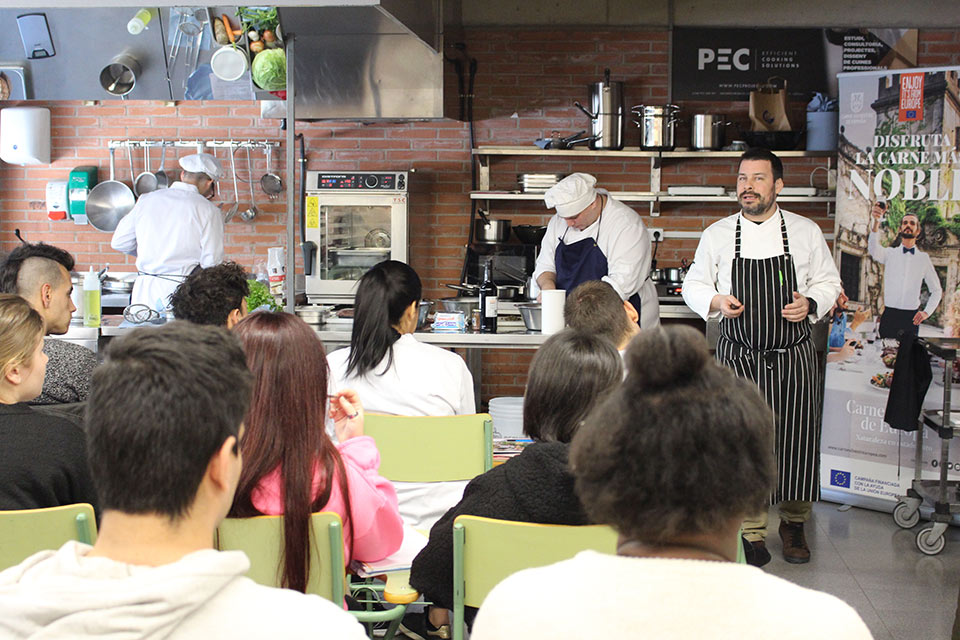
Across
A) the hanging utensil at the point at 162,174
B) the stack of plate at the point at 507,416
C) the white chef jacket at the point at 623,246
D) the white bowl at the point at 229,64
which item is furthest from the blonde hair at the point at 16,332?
the hanging utensil at the point at 162,174

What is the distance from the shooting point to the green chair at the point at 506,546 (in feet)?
6.02

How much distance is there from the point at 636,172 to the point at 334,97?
207cm

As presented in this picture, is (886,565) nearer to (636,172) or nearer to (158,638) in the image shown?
(636,172)

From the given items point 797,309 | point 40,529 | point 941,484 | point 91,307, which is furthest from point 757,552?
point 91,307

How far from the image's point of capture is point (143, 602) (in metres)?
0.96

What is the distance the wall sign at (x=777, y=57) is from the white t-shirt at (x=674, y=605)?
19.5 ft

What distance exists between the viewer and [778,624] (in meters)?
1.00

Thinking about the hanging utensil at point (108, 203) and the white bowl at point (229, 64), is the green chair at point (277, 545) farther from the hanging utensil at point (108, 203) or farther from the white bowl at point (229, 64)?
the hanging utensil at point (108, 203)

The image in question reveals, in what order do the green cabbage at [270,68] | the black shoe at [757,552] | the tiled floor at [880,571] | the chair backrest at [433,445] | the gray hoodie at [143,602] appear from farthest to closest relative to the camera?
1. the green cabbage at [270,68]
2. the black shoe at [757,552]
3. the tiled floor at [880,571]
4. the chair backrest at [433,445]
5. the gray hoodie at [143,602]

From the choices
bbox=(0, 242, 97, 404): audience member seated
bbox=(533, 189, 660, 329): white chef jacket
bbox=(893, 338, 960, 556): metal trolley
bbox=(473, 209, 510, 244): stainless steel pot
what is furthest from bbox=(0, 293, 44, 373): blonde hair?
bbox=(473, 209, 510, 244): stainless steel pot

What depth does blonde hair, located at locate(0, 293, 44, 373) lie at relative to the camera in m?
2.30

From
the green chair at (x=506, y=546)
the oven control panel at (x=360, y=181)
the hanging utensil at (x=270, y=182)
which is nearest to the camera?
the green chair at (x=506, y=546)

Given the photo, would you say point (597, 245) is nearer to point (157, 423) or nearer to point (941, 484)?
point (941, 484)

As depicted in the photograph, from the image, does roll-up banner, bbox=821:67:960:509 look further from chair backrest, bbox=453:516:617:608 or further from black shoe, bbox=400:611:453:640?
chair backrest, bbox=453:516:617:608
